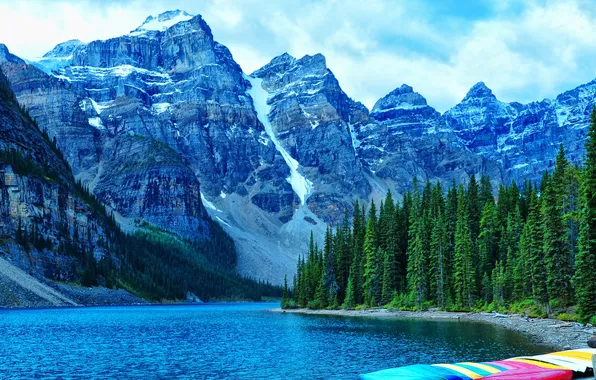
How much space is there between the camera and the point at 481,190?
127 metres

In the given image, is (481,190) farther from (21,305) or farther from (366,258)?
(21,305)

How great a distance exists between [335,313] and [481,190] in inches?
1646

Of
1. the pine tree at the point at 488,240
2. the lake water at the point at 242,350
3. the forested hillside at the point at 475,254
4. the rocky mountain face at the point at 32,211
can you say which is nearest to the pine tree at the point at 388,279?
the forested hillside at the point at 475,254

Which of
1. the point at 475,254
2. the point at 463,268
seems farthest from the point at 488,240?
the point at 463,268

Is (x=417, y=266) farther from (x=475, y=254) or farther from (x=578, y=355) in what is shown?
(x=578, y=355)

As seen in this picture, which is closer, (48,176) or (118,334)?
(118,334)

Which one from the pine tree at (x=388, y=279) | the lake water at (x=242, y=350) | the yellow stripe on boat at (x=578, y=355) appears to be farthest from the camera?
the pine tree at (x=388, y=279)

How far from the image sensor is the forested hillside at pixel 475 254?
6856cm

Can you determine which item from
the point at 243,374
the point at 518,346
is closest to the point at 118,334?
the point at 243,374

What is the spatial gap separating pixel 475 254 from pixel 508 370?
73.8 meters

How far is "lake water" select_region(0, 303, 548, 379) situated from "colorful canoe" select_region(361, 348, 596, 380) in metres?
9.94

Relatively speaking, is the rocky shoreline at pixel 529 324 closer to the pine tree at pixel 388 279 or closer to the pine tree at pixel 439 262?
Answer: the pine tree at pixel 388 279

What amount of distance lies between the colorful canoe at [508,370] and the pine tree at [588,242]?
24378 millimetres

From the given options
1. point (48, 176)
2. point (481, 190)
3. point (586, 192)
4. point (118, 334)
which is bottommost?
point (118, 334)
